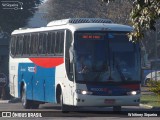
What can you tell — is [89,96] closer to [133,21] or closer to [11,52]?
[11,52]

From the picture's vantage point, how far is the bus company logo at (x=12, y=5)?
179 feet

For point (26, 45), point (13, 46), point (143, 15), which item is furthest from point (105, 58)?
point (143, 15)

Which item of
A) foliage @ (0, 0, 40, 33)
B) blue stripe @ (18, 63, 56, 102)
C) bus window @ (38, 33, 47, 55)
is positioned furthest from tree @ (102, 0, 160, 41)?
foliage @ (0, 0, 40, 33)

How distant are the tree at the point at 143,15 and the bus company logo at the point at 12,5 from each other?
45.1 meters

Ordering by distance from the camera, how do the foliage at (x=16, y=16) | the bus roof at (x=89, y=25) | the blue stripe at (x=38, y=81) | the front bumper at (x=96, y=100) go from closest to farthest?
the front bumper at (x=96, y=100) < the bus roof at (x=89, y=25) < the blue stripe at (x=38, y=81) < the foliage at (x=16, y=16)

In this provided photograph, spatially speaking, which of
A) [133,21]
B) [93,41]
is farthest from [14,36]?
[133,21]

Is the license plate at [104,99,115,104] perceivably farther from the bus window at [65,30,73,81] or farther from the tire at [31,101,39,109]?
the tire at [31,101,39,109]

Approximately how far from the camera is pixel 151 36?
224 ft

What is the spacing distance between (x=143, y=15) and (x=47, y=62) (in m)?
18.4

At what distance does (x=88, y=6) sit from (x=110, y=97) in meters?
51.2

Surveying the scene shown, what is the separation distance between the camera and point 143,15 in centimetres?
905

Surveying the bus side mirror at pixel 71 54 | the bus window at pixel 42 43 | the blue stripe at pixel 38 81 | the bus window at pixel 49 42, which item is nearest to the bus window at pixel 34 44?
the bus window at pixel 42 43

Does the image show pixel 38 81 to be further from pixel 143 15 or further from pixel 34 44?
pixel 143 15

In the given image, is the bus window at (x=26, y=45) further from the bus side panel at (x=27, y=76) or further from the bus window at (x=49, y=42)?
the bus window at (x=49, y=42)
